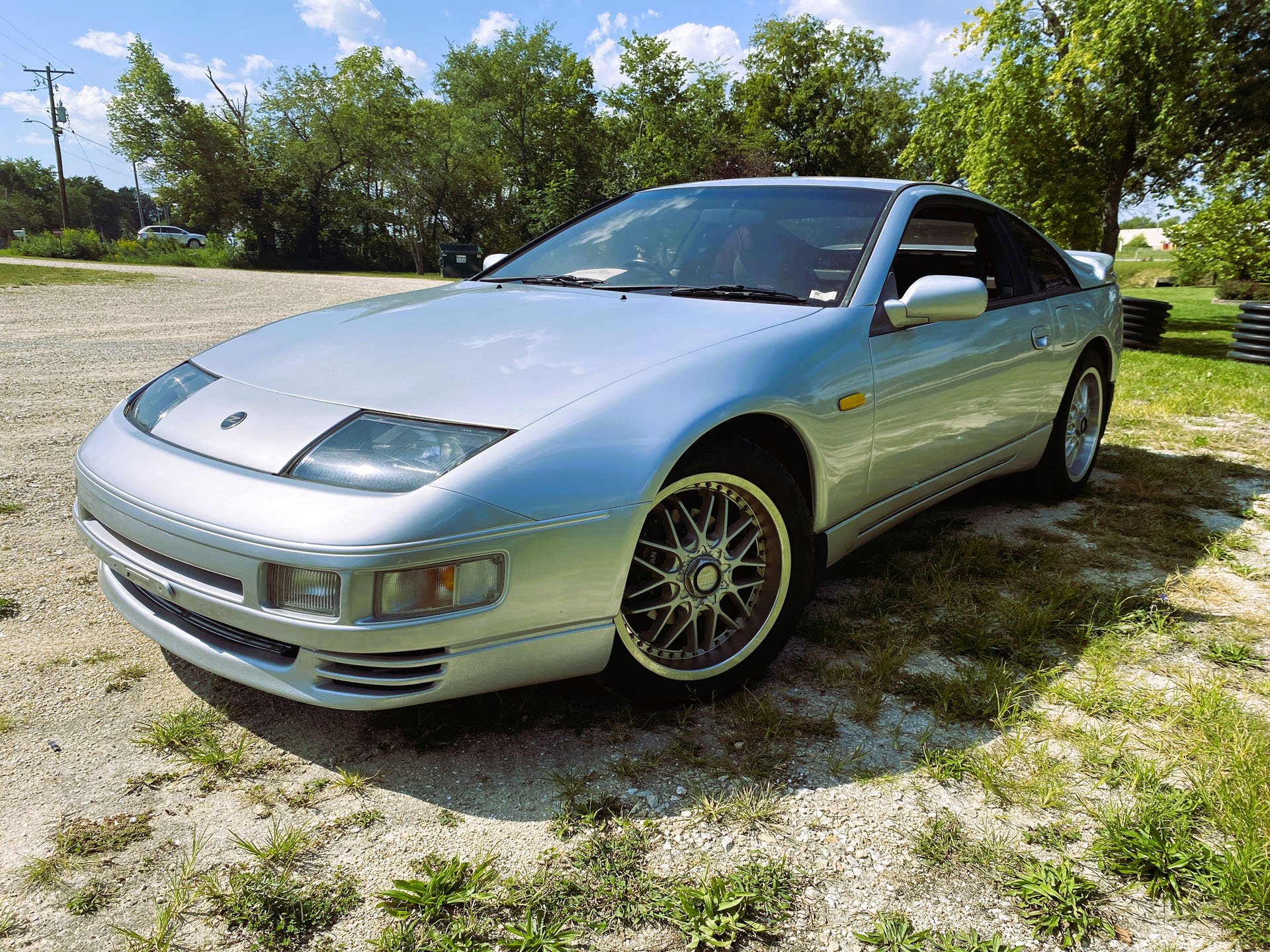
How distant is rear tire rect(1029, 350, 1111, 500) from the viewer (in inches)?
161

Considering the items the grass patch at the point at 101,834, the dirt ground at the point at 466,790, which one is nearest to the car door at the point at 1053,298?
the dirt ground at the point at 466,790

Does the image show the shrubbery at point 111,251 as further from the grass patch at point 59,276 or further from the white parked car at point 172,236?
the grass patch at point 59,276

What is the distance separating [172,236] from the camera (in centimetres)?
3741

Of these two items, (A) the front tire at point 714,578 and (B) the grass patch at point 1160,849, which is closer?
(B) the grass patch at point 1160,849

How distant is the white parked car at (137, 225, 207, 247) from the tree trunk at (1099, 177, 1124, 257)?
32.9 meters

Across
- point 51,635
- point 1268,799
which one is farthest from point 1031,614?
point 51,635

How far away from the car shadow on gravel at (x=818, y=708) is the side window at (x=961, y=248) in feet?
3.68

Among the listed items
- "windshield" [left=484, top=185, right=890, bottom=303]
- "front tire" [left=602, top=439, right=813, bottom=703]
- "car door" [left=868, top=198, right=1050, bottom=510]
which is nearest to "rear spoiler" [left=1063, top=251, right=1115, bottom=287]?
"car door" [left=868, top=198, right=1050, bottom=510]

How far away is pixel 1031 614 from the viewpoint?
2893 millimetres

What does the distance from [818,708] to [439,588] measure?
45.4 inches

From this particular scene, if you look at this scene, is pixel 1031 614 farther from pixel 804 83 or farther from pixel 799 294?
pixel 804 83

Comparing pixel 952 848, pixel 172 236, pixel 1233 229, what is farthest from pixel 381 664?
pixel 172 236

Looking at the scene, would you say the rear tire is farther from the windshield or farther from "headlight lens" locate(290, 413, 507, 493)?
"headlight lens" locate(290, 413, 507, 493)

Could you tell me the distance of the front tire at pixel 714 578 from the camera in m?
2.13
